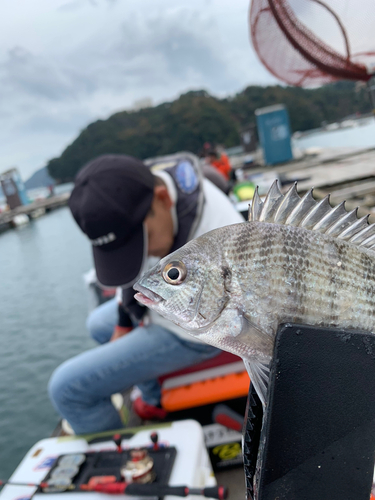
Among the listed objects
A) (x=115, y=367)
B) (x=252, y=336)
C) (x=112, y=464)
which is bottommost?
(x=112, y=464)

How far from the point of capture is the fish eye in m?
0.84

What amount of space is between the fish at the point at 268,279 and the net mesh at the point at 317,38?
257 cm

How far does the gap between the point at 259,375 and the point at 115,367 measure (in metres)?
1.81

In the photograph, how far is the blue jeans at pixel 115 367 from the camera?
7.89 feet

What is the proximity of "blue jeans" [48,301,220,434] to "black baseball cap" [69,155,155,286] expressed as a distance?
0.48 meters

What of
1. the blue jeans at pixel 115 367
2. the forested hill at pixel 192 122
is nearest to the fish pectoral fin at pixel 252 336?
the blue jeans at pixel 115 367

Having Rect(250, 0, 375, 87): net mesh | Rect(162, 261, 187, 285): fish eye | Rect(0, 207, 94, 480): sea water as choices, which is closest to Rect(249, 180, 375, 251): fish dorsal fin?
Rect(162, 261, 187, 285): fish eye

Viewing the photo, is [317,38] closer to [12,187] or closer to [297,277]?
[297,277]

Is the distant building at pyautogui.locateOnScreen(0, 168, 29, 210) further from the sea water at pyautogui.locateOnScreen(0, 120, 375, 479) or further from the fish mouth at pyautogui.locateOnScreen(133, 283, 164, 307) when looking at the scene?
the fish mouth at pyautogui.locateOnScreen(133, 283, 164, 307)

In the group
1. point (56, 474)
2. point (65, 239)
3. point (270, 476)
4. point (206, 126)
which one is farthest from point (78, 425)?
point (206, 126)

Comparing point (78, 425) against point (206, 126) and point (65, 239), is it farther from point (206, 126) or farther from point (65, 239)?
point (206, 126)

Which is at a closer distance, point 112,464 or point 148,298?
point 148,298

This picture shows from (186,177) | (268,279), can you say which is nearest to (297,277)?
(268,279)

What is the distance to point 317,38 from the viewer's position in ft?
9.71
